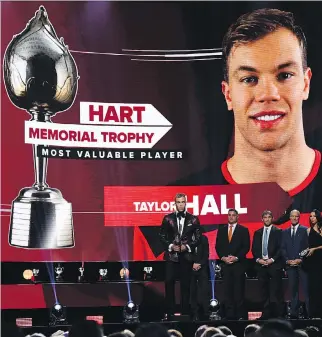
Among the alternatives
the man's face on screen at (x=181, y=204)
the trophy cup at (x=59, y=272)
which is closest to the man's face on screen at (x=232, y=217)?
the man's face on screen at (x=181, y=204)

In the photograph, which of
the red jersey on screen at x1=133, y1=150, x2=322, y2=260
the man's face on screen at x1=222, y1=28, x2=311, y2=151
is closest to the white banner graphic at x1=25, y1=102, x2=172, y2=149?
the red jersey on screen at x1=133, y1=150, x2=322, y2=260


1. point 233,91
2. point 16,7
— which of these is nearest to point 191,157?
point 233,91

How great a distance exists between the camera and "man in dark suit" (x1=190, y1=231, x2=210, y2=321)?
9.18m

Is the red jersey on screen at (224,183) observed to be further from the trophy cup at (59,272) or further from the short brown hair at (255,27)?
the short brown hair at (255,27)

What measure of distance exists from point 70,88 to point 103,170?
1014 millimetres

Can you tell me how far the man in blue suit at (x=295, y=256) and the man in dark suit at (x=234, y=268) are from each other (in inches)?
19.1

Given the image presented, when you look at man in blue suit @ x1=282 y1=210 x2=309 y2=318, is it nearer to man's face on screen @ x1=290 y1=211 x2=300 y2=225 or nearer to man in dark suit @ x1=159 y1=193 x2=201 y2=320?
man's face on screen @ x1=290 y1=211 x2=300 y2=225

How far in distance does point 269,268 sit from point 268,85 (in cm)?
214

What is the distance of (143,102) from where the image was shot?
9.52 meters

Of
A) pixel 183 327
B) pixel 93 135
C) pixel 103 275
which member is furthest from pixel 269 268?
pixel 93 135

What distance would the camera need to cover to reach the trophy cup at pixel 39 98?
9.10 m

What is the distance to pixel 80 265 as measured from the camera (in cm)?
923

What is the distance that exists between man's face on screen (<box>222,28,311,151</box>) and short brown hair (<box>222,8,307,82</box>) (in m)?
0.05

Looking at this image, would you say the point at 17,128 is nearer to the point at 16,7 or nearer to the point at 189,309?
the point at 16,7
